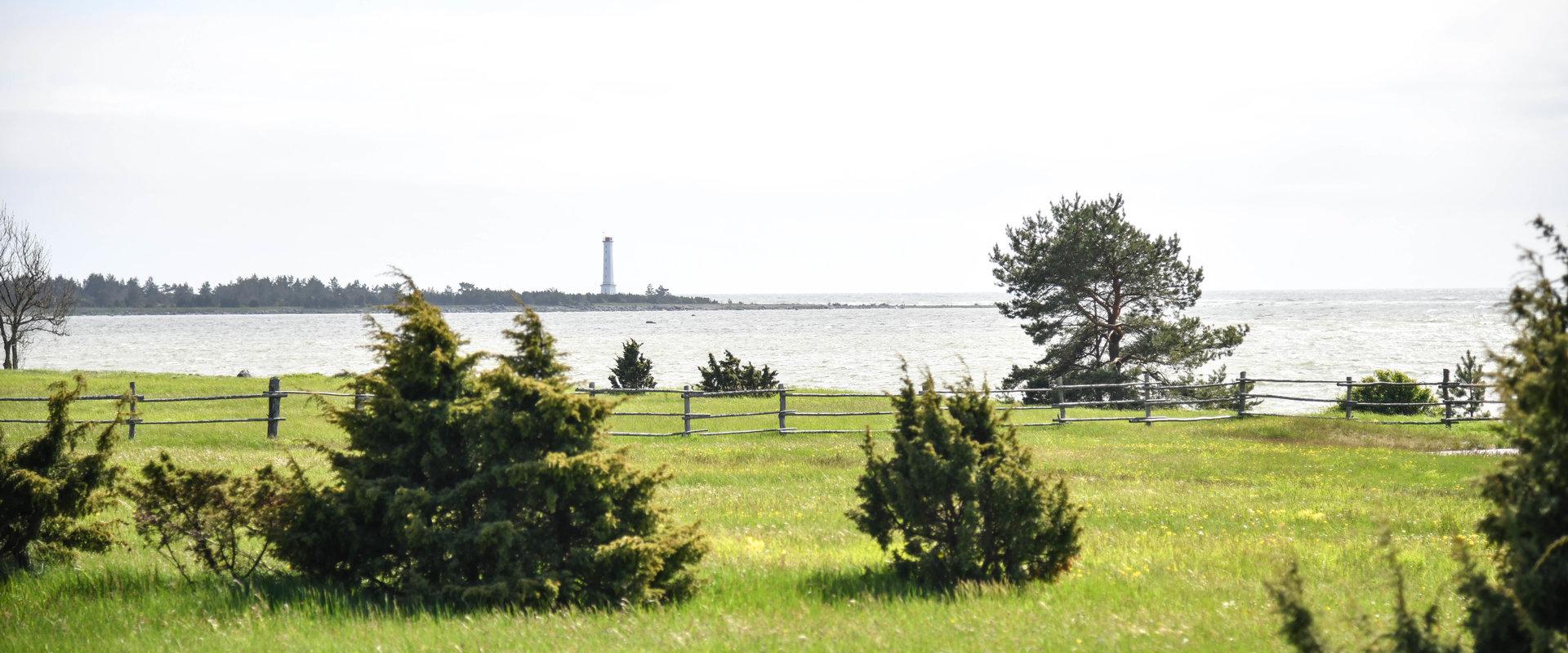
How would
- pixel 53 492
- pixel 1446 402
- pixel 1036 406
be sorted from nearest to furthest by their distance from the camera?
pixel 53 492
pixel 1446 402
pixel 1036 406

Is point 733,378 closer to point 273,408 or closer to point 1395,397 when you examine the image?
point 273,408

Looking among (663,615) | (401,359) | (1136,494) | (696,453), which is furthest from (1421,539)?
(696,453)

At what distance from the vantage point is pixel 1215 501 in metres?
15.5

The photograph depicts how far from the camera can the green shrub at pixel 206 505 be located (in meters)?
8.27

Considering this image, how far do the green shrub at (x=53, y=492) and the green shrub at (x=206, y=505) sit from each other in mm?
517

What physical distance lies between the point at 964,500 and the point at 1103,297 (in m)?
37.3

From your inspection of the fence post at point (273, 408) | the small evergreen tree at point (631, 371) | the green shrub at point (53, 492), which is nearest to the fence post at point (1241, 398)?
the small evergreen tree at point (631, 371)

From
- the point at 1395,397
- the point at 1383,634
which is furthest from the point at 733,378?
the point at 1383,634

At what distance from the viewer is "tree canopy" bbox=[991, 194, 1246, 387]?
41781mm

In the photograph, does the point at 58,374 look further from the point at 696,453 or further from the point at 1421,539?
the point at 1421,539

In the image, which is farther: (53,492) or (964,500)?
(53,492)

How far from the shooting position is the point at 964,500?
27.5 feet

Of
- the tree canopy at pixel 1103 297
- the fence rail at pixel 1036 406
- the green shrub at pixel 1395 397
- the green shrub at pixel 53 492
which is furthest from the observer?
the tree canopy at pixel 1103 297

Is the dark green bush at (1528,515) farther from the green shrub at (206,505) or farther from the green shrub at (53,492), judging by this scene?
the green shrub at (53,492)
